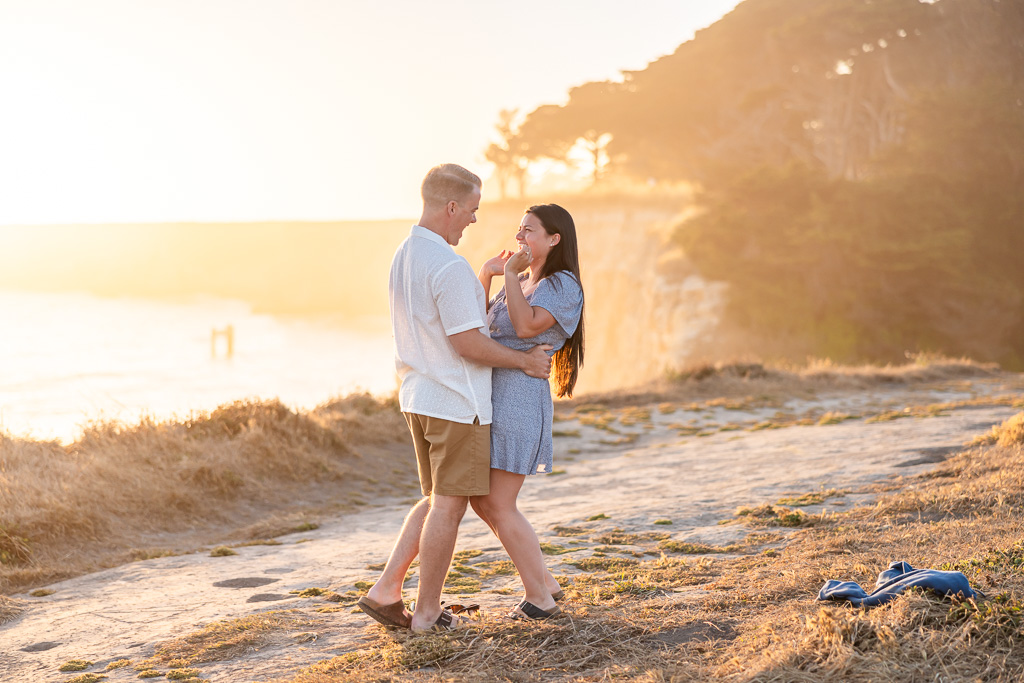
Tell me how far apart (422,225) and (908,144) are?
2538 centimetres

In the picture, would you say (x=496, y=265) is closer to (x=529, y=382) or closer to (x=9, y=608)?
(x=529, y=382)

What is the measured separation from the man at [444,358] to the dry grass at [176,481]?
144 inches

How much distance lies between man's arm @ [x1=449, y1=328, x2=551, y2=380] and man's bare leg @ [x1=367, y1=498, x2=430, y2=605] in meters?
0.66

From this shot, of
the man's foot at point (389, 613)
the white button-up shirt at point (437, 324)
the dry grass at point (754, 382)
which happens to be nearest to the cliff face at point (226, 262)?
the dry grass at point (754, 382)

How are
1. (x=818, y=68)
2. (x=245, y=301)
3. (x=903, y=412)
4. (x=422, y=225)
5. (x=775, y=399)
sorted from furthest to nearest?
(x=245, y=301) < (x=818, y=68) < (x=775, y=399) < (x=903, y=412) < (x=422, y=225)

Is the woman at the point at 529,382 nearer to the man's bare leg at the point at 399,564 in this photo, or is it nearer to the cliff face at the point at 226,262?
the man's bare leg at the point at 399,564

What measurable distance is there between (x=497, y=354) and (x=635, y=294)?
27.6 metres

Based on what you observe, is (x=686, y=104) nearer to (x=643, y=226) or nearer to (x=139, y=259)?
(x=643, y=226)

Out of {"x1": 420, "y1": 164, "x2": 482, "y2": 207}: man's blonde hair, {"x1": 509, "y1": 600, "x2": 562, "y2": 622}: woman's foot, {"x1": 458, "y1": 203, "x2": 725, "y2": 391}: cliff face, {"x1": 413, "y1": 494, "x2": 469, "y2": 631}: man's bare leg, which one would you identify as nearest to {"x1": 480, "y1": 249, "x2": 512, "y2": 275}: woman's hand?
{"x1": 420, "y1": 164, "x2": 482, "y2": 207}: man's blonde hair

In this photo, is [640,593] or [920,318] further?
[920,318]

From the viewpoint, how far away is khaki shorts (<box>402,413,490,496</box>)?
3.28 meters

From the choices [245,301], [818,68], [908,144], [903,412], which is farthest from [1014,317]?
[245,301]

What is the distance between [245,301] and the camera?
291ft

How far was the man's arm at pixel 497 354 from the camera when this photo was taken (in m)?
3.20
